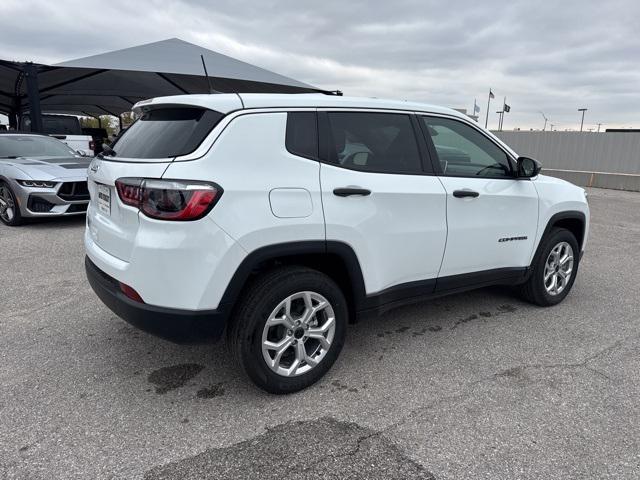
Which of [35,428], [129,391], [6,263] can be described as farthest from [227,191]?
[6,263]

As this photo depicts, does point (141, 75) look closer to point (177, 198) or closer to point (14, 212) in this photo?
point (14, 212)

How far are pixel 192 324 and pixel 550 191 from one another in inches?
129

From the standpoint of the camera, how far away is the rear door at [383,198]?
9.27ft

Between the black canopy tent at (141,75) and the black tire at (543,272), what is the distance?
40.1 feet

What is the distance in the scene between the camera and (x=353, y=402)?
2.79 m

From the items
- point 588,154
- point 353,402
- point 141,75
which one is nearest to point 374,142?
point 353,402

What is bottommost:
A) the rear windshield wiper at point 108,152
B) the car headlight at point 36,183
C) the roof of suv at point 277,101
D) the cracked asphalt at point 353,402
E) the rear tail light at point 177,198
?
the cracked asphalt at point 353,402

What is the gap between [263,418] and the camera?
8.63ft

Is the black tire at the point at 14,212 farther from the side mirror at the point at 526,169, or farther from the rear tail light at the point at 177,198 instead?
the side mirror at the point at 526,169

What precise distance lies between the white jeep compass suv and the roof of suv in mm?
12

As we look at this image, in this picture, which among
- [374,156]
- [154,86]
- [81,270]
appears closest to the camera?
[374,156]

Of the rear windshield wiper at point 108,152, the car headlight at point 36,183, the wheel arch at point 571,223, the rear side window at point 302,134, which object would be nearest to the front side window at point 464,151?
the wheel arch at point 571,223

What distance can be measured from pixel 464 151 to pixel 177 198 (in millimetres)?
2290

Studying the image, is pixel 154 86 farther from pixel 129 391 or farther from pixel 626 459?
pixel 626 459
